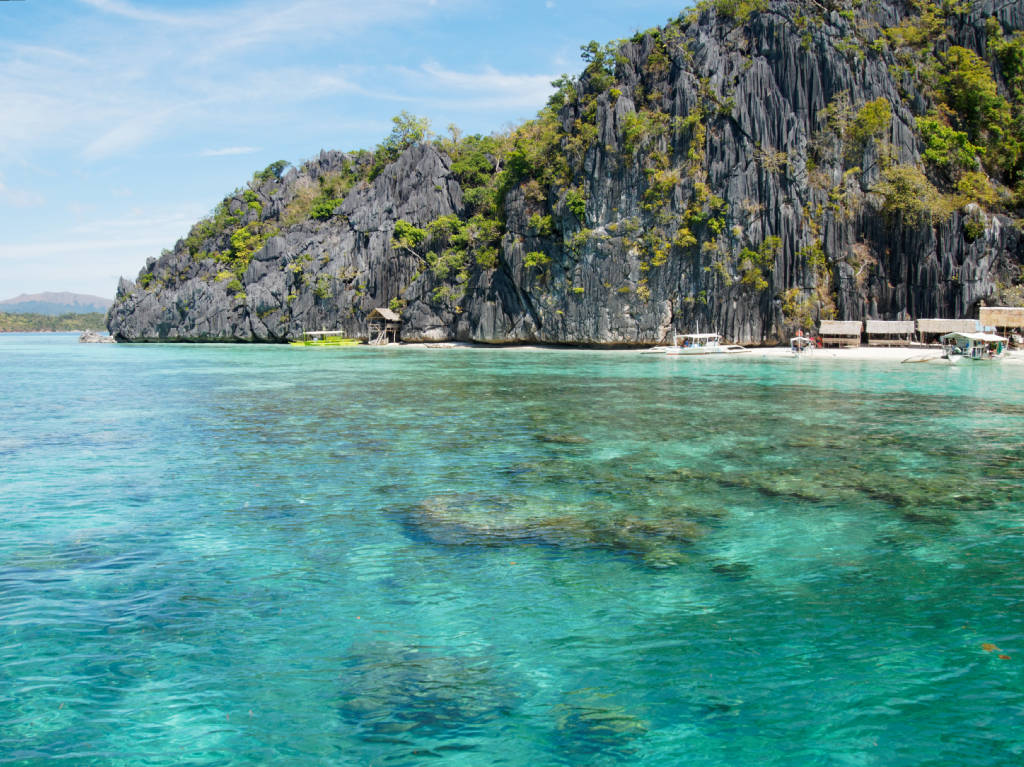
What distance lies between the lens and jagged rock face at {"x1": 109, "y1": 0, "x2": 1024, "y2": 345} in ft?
179

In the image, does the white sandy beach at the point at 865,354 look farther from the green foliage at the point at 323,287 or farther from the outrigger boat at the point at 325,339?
the green foliage at the point at 323,287

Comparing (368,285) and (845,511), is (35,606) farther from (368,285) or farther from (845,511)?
(368,285)

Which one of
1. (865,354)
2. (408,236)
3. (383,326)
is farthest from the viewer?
(408,236)

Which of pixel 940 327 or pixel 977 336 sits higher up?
pixel 940 327

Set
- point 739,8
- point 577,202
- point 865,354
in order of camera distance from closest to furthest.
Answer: point 865,354 < point 739,8 < point 577,202

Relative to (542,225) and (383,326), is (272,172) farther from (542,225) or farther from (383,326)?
(542,225)

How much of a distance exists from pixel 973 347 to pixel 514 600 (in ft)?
159

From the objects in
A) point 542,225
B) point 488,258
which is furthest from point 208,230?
point 542,225

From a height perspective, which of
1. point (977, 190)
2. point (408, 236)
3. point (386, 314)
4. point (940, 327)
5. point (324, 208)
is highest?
point (324, 208)

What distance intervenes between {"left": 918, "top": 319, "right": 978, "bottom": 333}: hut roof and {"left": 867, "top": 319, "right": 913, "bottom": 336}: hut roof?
3.79 feet

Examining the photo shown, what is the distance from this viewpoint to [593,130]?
63.0 meters

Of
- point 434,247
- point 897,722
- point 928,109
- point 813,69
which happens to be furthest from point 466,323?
point 897,722

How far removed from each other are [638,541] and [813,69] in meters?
61.9

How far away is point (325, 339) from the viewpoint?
260 feet
